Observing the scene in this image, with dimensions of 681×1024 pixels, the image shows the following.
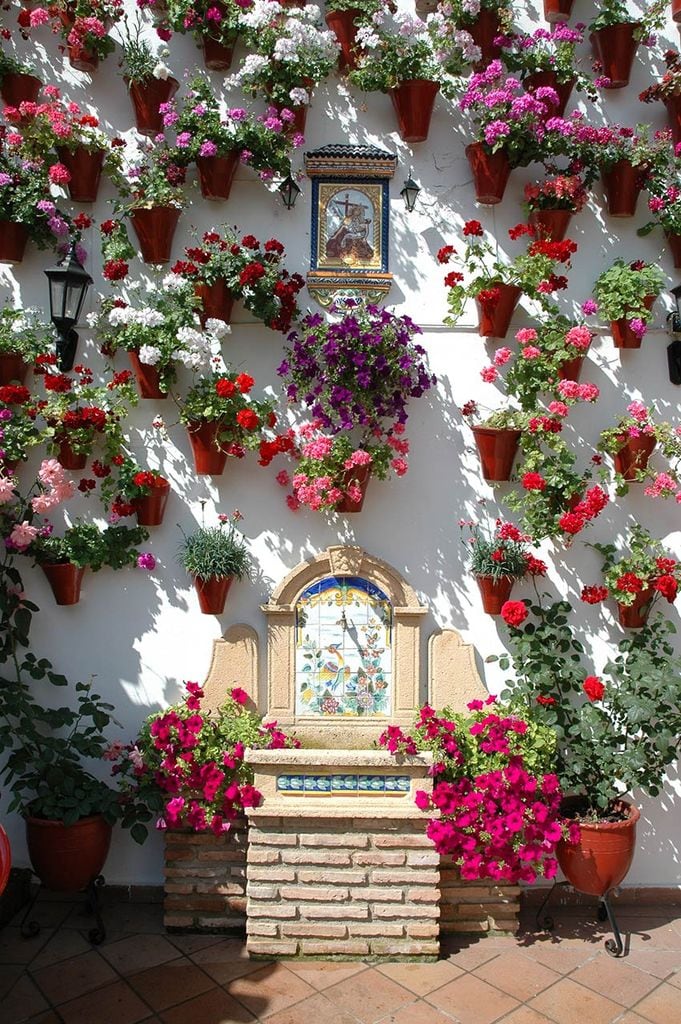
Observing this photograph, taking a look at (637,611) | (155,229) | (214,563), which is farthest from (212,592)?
(637,611)

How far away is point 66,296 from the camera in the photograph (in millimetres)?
3990

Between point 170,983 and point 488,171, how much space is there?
13.8 ft

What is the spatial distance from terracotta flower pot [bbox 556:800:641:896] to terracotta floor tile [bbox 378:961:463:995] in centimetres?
74

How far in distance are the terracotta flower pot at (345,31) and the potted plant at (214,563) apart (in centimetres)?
253

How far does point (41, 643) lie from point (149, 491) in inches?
40.6

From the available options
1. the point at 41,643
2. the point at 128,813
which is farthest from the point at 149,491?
the point at 128,813

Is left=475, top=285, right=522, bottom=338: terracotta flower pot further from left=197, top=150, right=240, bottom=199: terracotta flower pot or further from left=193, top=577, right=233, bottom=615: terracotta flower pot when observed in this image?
left=193, top=577, right=233, bottom=615: terracotta flower pot

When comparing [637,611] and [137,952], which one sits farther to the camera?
[637,611]

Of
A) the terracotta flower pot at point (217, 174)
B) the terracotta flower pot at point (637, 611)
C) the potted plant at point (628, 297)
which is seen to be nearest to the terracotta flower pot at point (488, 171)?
the potted plant at point (628, 297)

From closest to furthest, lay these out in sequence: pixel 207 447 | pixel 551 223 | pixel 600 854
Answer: pixel 600 854 → pixel 207 447 → pixel 551 223

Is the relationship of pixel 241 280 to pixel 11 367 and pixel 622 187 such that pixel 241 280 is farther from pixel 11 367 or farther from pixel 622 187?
pixel 622 187

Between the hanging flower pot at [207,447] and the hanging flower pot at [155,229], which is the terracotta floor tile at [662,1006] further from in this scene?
the hanging flower pot at [155,229]

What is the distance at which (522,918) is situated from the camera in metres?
4.00

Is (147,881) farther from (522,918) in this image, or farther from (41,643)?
(522,918)
